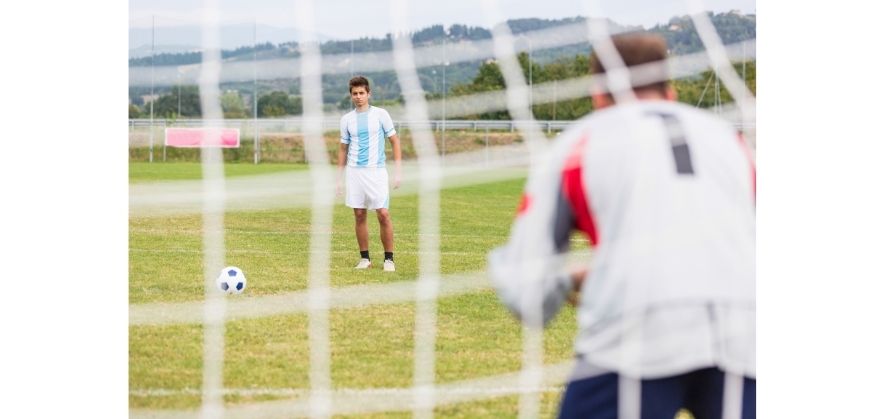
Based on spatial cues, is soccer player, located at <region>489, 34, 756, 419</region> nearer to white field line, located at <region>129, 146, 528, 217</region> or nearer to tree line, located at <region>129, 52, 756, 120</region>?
tree line, located at <region>129, 52, 756, 120</region>

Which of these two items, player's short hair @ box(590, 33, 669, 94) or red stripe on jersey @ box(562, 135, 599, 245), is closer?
red stripe on jersey @ box(562, 135, 599, 245)

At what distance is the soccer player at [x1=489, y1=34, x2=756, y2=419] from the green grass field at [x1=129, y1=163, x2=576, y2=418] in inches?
56.7

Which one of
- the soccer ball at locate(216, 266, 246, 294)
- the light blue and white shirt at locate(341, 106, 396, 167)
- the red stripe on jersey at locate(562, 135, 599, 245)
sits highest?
the light blue and white shirt at locate(341, 106, 396, 167)

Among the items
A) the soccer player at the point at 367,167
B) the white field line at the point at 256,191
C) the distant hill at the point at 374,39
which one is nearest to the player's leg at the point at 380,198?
the soccer player at the point at 367,167

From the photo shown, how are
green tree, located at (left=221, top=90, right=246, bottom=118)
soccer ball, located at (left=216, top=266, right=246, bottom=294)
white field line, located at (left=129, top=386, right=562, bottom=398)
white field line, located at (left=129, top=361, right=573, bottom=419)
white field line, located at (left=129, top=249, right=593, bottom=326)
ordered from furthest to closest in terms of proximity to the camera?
soccer ball, located at (left=216, top=266, right=246, bottom=294) → green tree, located at (left=221, top=90, right=246, bottom=118) → white field line, located at (left=129, top=249, right=593, bottom=326) → white field line, located at (left=129, top=386, right=562, bottom=398) → white field line, located at (left=129, top=361, right=573, bottom=419)

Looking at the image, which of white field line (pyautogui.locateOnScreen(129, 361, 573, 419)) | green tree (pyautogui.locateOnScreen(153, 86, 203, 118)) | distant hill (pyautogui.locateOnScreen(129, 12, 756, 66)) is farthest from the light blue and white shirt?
white field line (pyautogui.locateOnScreen(129, 361, 573, 419))

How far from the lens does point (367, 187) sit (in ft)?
20.6

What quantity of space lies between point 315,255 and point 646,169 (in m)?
5.57

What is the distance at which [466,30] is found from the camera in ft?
13.7

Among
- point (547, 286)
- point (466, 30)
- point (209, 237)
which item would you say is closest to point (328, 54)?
point (466, 30)

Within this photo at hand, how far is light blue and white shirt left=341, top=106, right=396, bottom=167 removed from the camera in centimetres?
617

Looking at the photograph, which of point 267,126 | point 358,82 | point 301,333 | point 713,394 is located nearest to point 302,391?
point 301,333

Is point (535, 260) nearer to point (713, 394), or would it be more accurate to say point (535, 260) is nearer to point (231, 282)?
point (713, 394)

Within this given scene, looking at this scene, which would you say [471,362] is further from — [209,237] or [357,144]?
[209,237]
